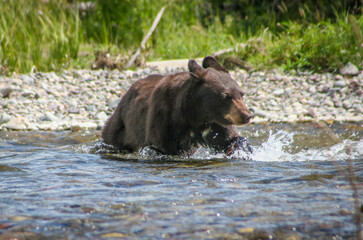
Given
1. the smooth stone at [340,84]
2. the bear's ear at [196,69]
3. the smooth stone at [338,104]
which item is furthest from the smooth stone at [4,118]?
the smooth stone at [340,84]

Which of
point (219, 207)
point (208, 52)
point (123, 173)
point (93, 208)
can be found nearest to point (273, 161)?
point (123, 173)

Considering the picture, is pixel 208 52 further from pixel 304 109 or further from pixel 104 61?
pixel 304 109

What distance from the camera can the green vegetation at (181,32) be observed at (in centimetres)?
934

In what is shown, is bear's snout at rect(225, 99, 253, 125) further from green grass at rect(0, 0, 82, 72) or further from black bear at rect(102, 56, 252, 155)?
green grass at rect(0, 0, 82, 72)

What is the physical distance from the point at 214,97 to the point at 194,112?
25cm

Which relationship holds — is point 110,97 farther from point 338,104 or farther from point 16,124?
point 338,104

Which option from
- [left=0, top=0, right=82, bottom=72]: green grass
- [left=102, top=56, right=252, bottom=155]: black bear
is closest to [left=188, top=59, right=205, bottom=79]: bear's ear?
[left=102, top=56, right=252, bottom=155]: black bear

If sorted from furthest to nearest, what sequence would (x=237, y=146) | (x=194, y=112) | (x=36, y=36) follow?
1. (x=36, y=36)
2. (x=237, y=146)
3. (x=194, y=112)

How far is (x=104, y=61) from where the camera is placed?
402 inches

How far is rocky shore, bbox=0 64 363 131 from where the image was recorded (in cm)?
740

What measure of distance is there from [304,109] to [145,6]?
6.17 meters

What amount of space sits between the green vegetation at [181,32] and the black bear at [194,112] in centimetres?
449

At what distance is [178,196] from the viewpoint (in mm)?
2973

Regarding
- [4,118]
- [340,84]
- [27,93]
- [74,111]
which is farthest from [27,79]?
[340,84]
